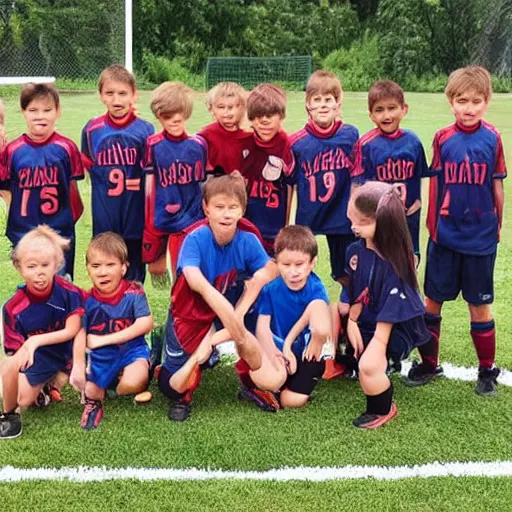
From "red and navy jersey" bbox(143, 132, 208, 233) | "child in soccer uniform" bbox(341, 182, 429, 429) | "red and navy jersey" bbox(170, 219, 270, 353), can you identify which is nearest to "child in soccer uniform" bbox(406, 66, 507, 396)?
"child in soccer uniform" bbox(341, 182, 429, 429)

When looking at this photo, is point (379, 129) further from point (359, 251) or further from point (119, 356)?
point (119, 356)

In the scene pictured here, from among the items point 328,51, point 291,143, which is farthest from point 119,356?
point 328,51

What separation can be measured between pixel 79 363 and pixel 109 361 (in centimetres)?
18

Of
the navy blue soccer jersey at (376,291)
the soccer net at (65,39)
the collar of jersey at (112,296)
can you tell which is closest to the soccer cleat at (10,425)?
the collar of jersey at (112,296)

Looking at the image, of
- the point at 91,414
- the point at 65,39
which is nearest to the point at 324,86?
the point at 91,414

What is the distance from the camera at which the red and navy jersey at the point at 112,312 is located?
3.63 m

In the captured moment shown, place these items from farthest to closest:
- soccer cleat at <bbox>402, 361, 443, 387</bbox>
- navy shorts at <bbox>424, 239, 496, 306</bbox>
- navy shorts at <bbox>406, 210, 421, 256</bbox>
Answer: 1. navy shorts at <bbox>406, 210, 421, 256</bbox>
2. soccer cleat at <bbox>402, 361, 443, 387</bbox>
3. navy shorts at <bbox>424, 239, 496, 306</bbox>

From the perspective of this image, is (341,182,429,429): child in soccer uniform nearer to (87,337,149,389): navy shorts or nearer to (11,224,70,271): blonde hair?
(87,337,149,389): navy shorts

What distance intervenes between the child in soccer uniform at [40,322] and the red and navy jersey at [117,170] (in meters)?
0.66

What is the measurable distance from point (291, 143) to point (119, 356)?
150 cm

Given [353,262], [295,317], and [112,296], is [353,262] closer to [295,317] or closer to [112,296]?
[295,317]

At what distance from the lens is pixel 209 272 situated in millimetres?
3607

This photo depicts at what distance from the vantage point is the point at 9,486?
9.80 feet

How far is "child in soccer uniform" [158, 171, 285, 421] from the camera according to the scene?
3531 millimetres
